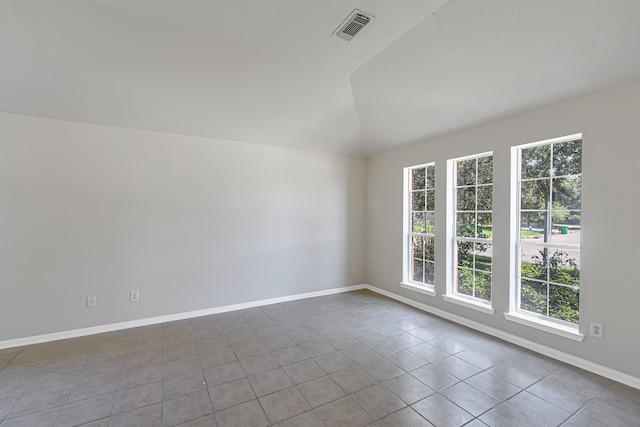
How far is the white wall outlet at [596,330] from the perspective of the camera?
7.99ft

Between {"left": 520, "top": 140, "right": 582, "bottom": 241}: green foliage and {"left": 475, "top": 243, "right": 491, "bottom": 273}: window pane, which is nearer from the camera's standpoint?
{"left": 520, "top": 140, "right": 582, "bottom": 241}: green foliage

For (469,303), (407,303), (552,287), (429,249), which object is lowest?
(407,303)

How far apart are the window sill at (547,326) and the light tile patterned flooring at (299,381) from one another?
0.28 metres

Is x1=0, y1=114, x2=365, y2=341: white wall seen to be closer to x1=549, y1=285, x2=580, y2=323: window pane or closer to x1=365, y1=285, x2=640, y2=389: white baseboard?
x1=365, y1=285, x2=640, y2=389: white baseboard

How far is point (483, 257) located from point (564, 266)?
81cm

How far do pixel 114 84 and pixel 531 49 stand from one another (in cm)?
396

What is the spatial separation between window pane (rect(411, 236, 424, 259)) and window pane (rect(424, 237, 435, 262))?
61 millimetres

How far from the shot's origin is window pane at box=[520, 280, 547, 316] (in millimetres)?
2914

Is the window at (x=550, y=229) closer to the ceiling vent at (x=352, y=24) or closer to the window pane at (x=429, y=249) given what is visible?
the window pane at (x=429, y=249)

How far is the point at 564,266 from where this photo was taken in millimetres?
2777

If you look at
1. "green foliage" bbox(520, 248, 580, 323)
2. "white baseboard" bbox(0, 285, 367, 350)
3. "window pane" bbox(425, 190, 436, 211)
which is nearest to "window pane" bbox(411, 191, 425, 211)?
"window pane" bbox(425, 190, 436, 211)

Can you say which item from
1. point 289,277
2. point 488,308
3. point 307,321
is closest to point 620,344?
point 488,308

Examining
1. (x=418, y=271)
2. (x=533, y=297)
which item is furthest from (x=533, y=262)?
(x=418, y=271)

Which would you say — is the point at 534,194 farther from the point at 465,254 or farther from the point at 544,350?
the point at 544,350
